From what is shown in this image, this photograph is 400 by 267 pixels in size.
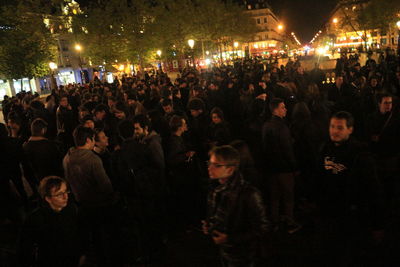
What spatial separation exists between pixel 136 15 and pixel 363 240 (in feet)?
113

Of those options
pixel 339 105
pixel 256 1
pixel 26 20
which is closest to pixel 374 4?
pixel 26 20

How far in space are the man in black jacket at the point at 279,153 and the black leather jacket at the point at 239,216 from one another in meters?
2.19

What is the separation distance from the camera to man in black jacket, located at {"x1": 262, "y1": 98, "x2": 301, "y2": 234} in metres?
5.31

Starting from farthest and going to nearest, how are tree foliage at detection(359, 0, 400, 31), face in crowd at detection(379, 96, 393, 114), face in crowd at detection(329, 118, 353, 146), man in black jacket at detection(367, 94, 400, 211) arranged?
tree foliage at detection(359, 0, 400, 31) < face in crowd at detection(379, 96, 393, 114) < man in black jacket at detection(367, 94, 400, 211) < face in crowd at detection(329, 118, 353, 146)

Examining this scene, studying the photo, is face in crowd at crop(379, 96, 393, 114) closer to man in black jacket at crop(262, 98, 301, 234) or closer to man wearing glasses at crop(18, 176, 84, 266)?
man in black jacket at crop(262, 98, 301, 234)

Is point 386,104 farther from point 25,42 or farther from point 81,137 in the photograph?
point 25,42

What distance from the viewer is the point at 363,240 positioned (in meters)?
3.66

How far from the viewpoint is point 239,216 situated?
318 centimetres

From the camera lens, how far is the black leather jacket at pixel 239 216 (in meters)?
3.18

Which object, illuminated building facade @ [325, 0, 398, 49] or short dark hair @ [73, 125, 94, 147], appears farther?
illuminated building facade @ [325, 0, 398, 49]

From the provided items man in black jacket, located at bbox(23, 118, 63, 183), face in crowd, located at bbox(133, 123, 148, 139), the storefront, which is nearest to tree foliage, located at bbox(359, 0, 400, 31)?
face in crowd, located at bbox(133, 123, 148, 139)

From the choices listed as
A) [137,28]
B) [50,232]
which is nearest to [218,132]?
[50,232]

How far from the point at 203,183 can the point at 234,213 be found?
325 cm

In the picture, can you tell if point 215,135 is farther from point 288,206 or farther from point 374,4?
point 374,4
